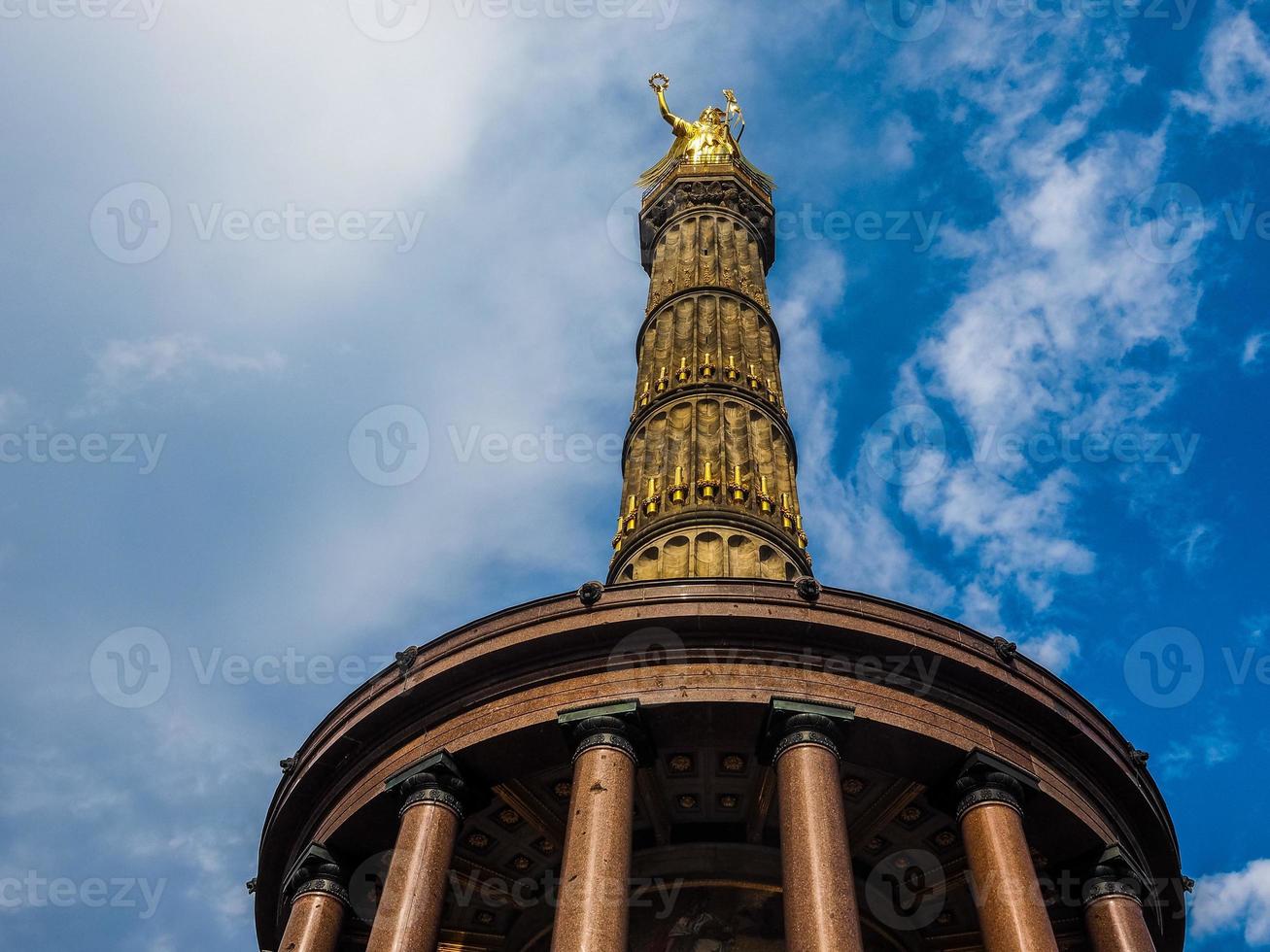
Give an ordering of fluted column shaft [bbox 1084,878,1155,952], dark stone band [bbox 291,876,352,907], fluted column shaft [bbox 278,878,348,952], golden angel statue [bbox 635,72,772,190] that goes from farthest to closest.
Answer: golden angel statue [bbox 635,72,772,190], dark stone band [bbox 291,876,352,907], fluted column shaft [bbox 278,878,348,952], fluted column shaft [bbox 1084,878,1155,952]

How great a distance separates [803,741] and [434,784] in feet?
19.1

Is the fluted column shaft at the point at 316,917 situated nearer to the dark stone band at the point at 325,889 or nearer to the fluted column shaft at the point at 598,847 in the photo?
the dark stone band at the point at 325,889

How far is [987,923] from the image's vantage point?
18.2m

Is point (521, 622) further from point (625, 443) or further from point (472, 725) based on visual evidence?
point (625, 443)

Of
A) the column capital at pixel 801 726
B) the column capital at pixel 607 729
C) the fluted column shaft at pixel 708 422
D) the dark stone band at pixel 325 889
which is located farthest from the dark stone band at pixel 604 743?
the fluted column shaft at pixel 708 422

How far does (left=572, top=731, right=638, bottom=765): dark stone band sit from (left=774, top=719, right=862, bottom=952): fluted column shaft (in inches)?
88.8

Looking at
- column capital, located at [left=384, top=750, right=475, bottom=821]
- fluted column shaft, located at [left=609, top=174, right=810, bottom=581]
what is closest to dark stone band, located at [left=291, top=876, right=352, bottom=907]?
column capital, located at [left=384, top=750, right=475, bottom=821]

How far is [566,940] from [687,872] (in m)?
7.15

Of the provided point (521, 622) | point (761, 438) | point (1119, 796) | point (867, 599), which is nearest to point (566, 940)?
point (521, 622)

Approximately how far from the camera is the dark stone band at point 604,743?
1973cm

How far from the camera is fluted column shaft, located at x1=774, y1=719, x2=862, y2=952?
1667cm

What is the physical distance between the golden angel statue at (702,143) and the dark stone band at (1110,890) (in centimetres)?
3061

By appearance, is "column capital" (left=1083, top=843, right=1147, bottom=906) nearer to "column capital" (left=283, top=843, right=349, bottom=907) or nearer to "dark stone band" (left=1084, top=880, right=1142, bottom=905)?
"dark stone band" (left=1084, top=880, right=1142, bottom=905)

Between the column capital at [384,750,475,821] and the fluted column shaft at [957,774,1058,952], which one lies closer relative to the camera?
the fluted column shaft at [957,774,1058,952]
